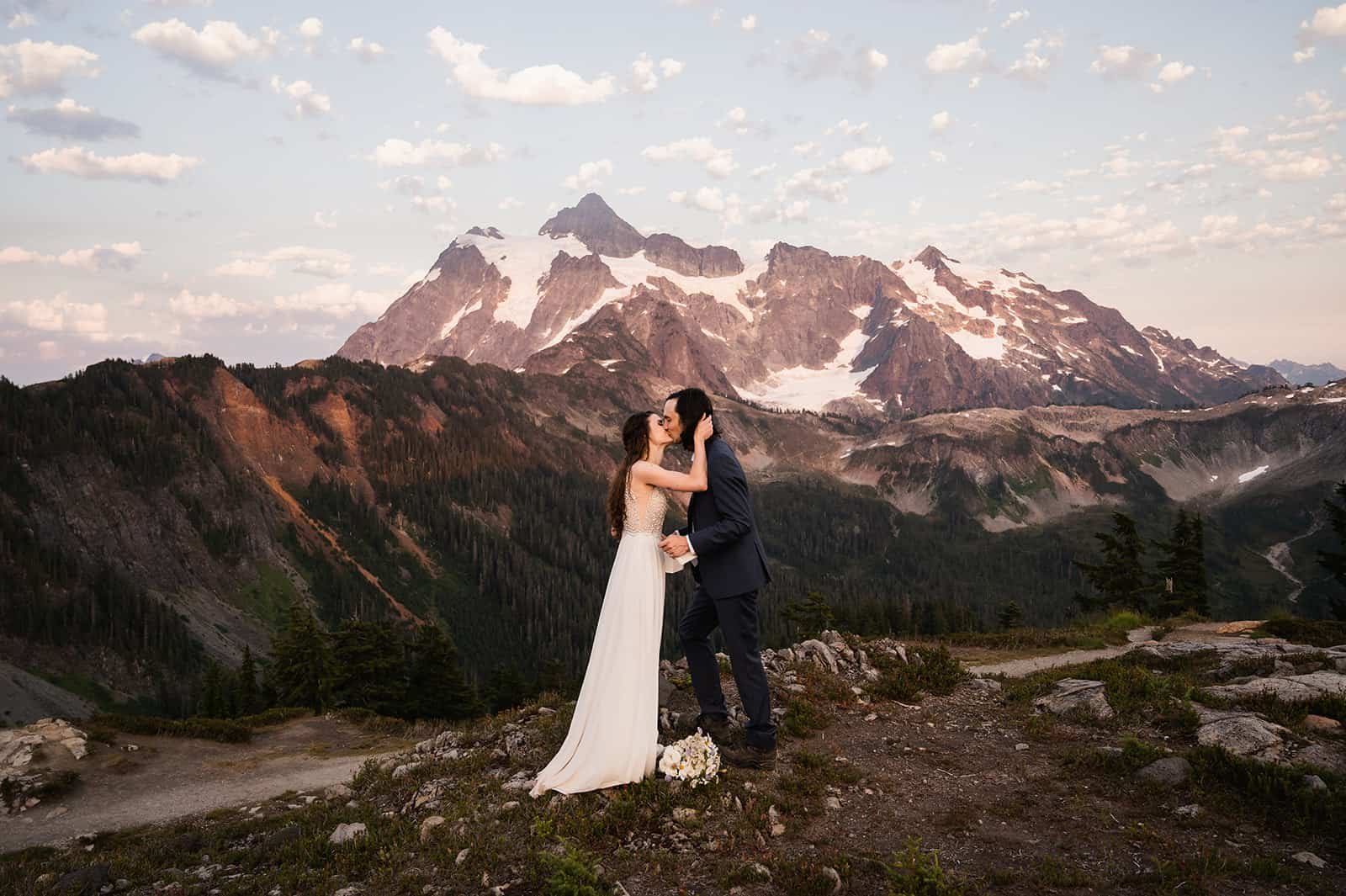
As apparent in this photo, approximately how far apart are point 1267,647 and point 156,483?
175458 millimetres

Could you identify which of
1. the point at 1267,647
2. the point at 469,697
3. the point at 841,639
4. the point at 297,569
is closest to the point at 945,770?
the point at 841,639

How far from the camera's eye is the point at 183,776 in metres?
23.1

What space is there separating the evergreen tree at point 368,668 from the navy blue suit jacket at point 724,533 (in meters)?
42.1

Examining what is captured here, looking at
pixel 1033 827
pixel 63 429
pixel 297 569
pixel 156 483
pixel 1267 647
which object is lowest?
pixel 297 569

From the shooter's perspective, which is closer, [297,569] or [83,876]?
[83,876]

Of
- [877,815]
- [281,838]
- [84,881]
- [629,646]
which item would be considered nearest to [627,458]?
[629,646]

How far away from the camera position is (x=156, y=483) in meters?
148

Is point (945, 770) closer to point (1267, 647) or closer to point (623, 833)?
point (623, 833)

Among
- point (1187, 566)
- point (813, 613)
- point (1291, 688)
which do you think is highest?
point (1291, 688)

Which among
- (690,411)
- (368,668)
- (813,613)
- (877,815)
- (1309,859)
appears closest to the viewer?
(1309,859)

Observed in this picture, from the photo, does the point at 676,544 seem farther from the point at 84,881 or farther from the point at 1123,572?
the point at 1123,572

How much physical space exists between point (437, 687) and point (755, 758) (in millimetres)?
44595

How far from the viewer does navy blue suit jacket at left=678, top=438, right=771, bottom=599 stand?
1044cm

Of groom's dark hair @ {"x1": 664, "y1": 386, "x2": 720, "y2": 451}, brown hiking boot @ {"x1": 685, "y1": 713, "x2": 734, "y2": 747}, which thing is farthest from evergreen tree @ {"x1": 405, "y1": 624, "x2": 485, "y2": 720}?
groom's dark hair @ {"x1": 664, "y1": 386, "x2": 720, "y2": 451}
